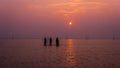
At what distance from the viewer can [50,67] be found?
24.9m

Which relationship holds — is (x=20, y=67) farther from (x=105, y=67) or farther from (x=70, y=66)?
(x=105, y=67)

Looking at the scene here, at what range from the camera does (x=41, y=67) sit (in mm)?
24828

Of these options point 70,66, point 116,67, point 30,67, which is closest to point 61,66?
point 70,66

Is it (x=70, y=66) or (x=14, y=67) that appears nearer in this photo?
(x=14, y=67)

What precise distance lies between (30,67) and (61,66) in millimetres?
3118

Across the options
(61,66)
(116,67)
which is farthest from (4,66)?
(116,67)

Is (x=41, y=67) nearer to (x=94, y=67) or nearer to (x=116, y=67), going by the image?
(x=94, y=67)

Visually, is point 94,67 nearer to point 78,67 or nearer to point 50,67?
point 78,67

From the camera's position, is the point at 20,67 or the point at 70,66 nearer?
the point at 20,67

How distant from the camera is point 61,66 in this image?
84.1ft

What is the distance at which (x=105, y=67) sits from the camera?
2505 cm

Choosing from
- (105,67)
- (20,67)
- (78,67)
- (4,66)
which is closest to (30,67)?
(20,67)

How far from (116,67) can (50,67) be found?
6.34 m

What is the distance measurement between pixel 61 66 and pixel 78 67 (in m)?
1.72
